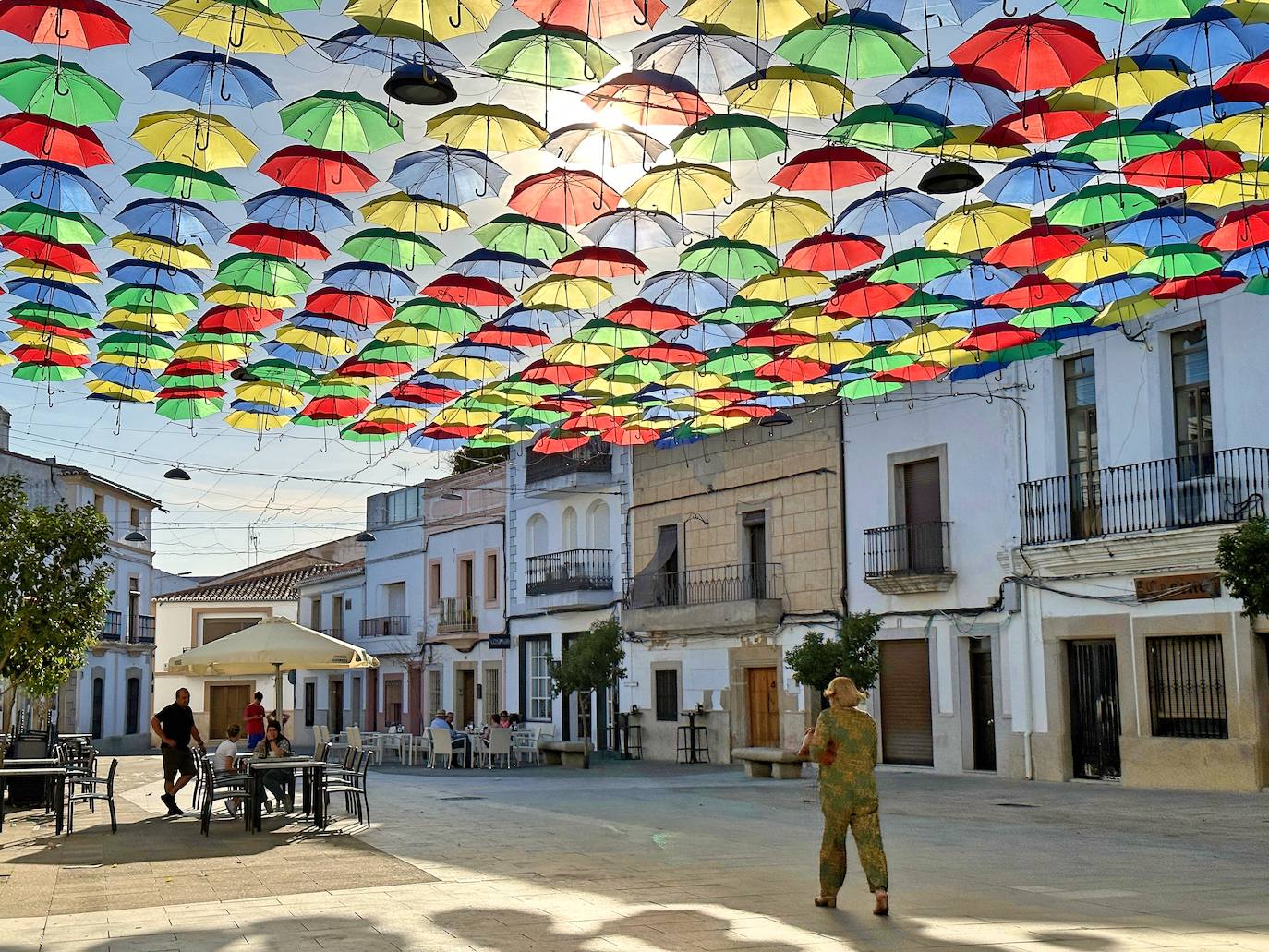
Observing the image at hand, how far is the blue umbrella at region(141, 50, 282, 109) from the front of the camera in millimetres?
10805

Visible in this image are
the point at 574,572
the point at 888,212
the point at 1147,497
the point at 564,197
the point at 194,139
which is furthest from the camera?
the point at 574,572

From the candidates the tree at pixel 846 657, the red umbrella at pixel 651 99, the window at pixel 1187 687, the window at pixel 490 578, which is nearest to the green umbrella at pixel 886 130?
the red umbrella at pixel 651 99

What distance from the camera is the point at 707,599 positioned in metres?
29.3

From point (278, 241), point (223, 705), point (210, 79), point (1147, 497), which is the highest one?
point (210, 79)

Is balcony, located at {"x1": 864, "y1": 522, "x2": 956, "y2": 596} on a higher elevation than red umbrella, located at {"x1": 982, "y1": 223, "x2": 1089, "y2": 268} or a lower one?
lower

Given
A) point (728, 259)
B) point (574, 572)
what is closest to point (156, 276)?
point (728, 259)

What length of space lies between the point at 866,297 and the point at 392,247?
18.1 feet

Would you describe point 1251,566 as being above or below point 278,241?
below

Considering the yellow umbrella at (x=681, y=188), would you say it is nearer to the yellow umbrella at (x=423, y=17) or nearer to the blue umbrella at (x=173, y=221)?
the yellow umbrella at (x=423, y=17)

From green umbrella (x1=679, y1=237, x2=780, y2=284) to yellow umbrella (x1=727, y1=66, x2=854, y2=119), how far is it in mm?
2968

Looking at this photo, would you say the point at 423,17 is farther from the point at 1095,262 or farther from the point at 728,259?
the point at 1095,262

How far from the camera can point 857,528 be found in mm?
25438

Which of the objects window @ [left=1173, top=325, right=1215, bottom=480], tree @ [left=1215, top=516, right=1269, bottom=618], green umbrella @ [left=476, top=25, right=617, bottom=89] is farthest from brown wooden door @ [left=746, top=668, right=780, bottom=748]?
green umbrella @ [left=476, top=25, right=617, bottom=89]

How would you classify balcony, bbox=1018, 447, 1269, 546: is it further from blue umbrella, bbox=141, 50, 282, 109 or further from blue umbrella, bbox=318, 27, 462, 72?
blue umbrella, bbox=141, 50, 282, 109
